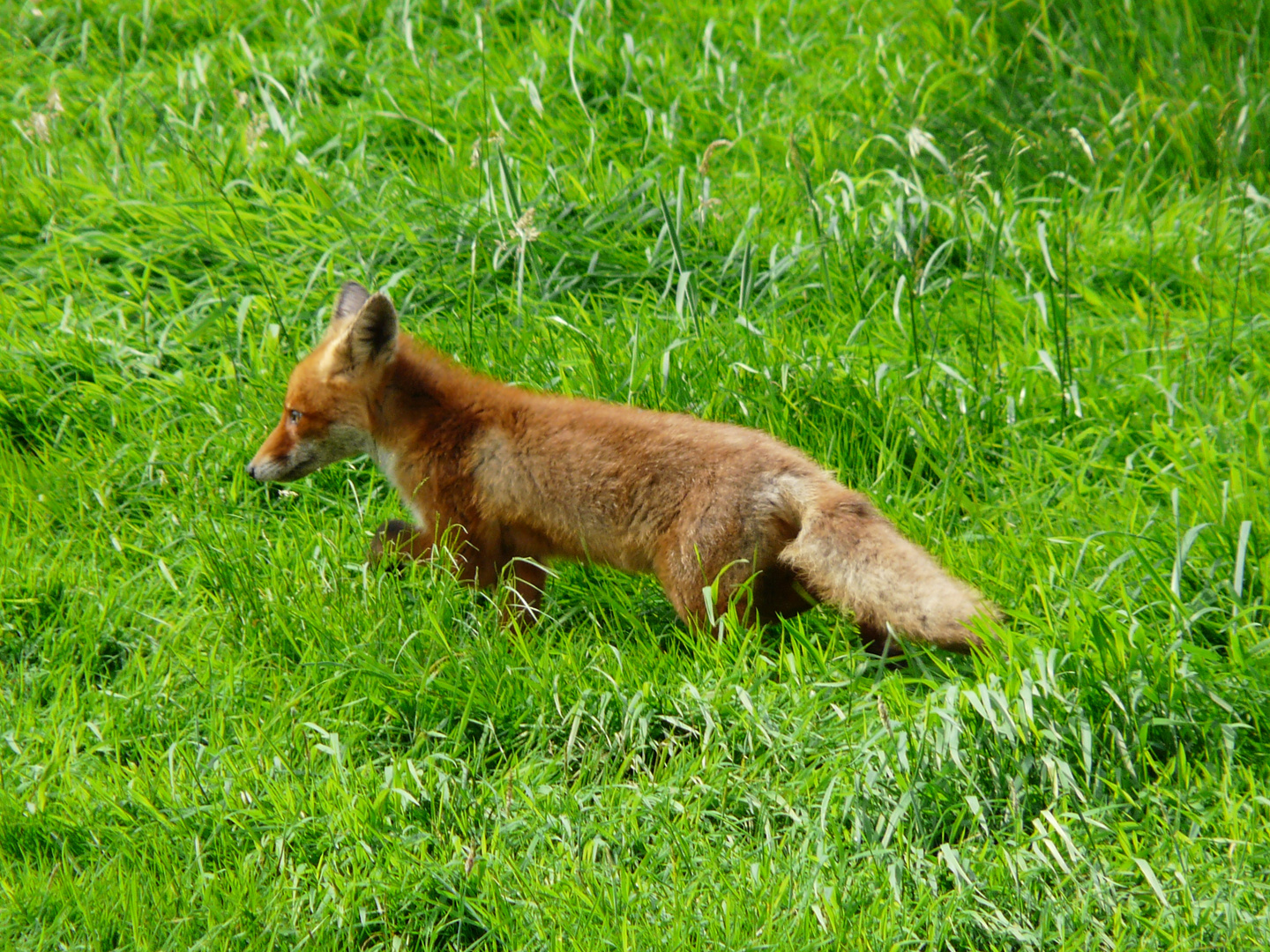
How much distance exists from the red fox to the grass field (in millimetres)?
180

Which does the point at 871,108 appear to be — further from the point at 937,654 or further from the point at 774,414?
the point at 937,654

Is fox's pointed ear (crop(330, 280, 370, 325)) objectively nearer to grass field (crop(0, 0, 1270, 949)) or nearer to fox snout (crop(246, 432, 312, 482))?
grass field (crop(0, 0, 1270, 949))

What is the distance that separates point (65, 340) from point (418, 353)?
67.5 inches

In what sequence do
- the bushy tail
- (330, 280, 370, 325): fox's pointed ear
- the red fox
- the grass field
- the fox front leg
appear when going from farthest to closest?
(330, 280, 370, 325): fox's pointed ear, the fox front leg, the red fox, the bushy tail, the grass field

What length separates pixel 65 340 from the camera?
5.01 m

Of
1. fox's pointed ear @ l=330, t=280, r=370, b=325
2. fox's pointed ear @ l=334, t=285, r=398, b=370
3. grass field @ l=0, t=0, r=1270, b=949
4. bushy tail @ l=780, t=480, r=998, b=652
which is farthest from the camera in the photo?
fox's pointed ear @ l=330, t=280, r=370, b=325

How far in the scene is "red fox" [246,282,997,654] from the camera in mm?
3373

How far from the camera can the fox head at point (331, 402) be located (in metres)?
4.29

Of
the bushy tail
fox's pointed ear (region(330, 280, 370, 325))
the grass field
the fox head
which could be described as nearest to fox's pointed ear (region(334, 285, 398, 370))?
the fox head

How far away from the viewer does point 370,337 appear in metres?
4.28

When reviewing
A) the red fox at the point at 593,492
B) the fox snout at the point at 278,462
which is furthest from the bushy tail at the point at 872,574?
the fox snout at the point at 278,462

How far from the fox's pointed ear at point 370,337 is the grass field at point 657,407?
1.82ft

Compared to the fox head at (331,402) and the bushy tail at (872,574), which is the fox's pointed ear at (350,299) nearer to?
the fox head at (331,402)

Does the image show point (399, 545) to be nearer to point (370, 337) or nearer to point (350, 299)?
point (370, 337)
